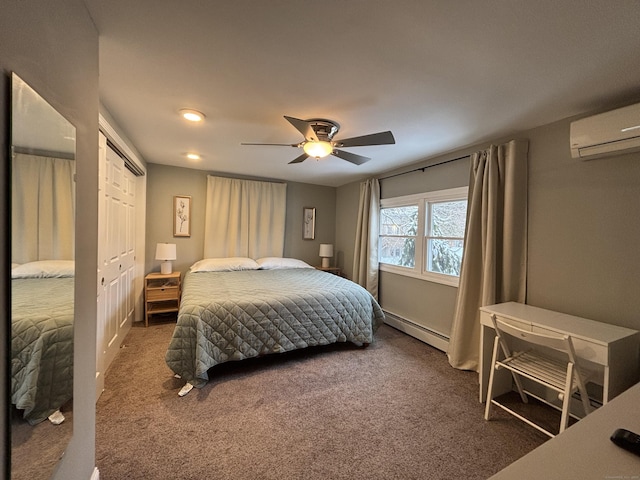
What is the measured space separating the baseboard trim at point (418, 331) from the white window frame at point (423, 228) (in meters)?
0.61

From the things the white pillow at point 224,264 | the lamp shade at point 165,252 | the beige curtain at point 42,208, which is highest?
the beige curtain at point 42,208

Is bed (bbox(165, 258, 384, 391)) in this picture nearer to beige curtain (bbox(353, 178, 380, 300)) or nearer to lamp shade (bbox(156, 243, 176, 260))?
lamp shade (bbox(156, 243, 176, 260))

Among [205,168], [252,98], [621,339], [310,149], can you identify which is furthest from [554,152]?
[205,168]

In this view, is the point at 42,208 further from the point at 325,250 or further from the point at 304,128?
the point at 325,250

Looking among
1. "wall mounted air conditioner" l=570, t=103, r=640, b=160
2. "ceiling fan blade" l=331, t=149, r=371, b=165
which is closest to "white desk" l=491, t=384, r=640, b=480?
"wall mounted air conditioner" l=570, t=103, r=640, b=160

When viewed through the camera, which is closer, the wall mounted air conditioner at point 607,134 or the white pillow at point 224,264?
the wall mounted air conditioner at point 607,134

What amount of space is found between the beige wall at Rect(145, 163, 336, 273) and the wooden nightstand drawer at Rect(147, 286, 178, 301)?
49cm

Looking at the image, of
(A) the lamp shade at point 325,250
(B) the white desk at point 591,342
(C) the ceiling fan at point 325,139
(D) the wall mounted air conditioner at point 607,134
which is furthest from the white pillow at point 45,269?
(A) the lamp shade at point 325,250

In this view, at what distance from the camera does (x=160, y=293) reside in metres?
3.65

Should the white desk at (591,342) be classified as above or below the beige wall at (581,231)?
below

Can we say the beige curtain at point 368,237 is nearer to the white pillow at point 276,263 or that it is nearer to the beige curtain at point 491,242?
the white pillow at point 276,263

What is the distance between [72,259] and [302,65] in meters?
1.44

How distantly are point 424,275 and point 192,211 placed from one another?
3.52 meters

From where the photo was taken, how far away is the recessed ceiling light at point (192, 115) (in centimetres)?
211
